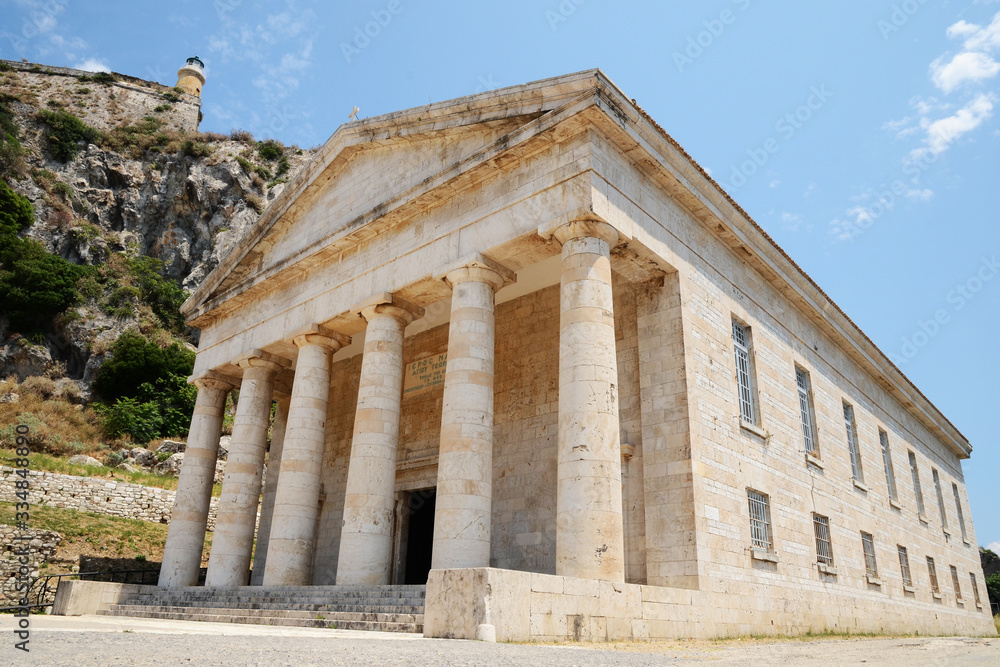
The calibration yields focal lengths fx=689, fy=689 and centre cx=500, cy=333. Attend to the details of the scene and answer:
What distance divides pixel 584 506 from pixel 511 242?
5221 mm

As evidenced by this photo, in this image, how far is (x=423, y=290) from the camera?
15.0 m

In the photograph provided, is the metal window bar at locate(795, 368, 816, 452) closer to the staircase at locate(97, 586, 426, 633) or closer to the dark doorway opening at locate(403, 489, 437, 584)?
the dark doorway opening at locate(403, 489, 437, 584)

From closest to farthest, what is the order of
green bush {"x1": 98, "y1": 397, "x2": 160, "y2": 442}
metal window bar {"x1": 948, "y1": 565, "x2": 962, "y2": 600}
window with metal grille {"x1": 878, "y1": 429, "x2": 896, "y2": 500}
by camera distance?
window with metal grille {"x1": 878, "y1": 429, "x2": 896, "y2": 500}, metal window bar {"x1": 948, "y1": 565, "x2": 962, "y2": 600}, green bush {"x1": 98, "y1": 397, "x2": 160, "y2": 442}

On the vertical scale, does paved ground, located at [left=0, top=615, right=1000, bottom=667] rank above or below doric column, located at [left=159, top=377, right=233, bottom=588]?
below

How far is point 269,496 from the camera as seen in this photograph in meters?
22.2

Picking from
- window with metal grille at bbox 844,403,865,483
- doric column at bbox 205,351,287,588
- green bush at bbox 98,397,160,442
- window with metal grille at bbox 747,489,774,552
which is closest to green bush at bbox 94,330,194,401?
green bush at bbox 98,397,160,442

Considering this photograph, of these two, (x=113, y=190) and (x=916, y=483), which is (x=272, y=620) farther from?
(x=113, y=190)

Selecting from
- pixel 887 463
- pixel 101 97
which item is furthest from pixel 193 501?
pixel 101 97

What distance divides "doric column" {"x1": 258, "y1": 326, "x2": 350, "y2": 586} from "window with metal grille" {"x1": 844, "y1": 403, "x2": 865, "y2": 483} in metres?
14.8

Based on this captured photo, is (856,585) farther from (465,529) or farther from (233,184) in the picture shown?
(233,184)

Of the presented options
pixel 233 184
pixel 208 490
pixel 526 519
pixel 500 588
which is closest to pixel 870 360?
pixel 526 519

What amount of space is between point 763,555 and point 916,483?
15613 mm

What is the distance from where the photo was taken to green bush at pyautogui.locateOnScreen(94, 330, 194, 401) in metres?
44.3

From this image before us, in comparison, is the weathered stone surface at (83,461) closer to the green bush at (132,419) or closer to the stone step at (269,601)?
the green bush at (132,419)
